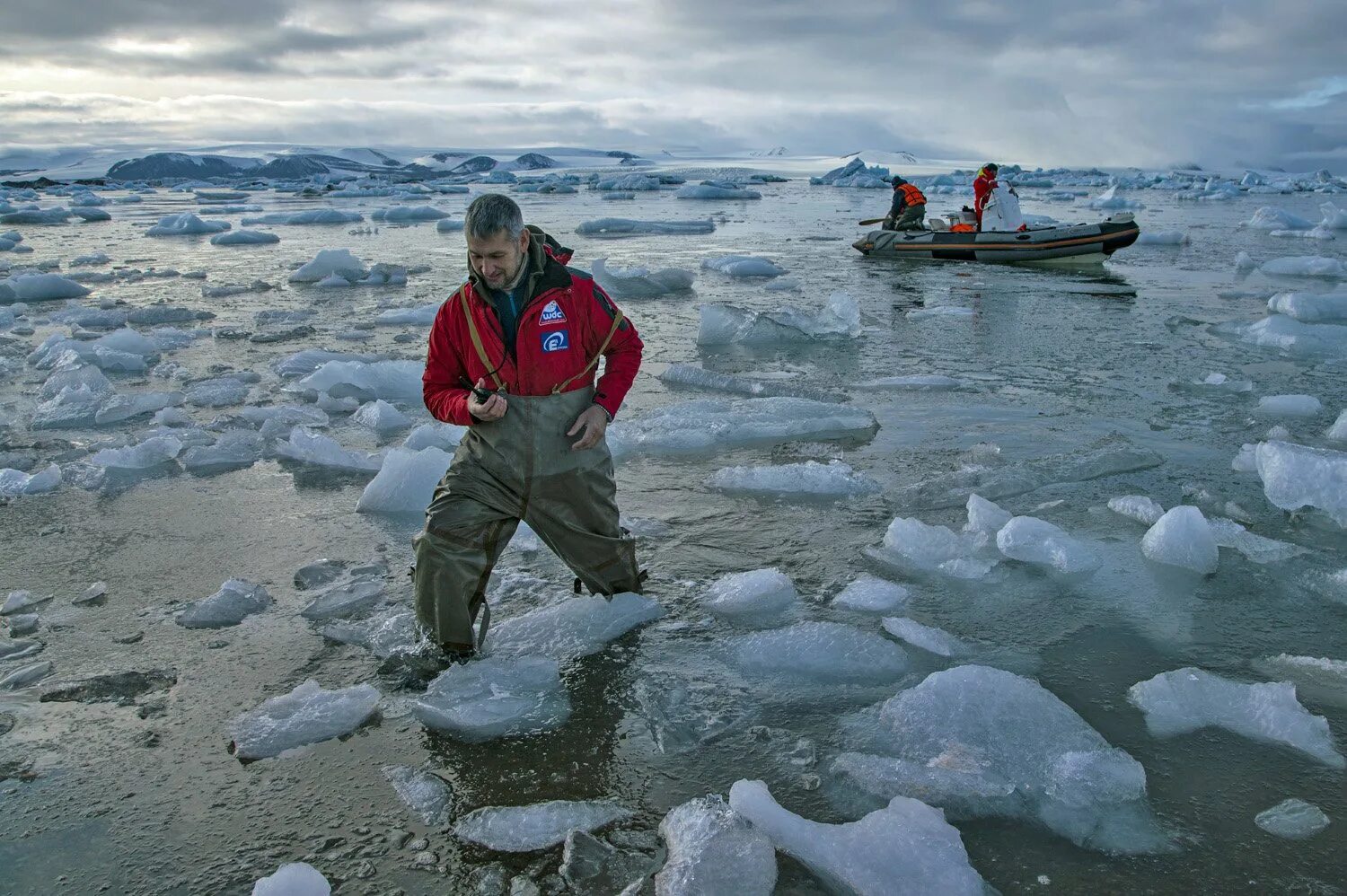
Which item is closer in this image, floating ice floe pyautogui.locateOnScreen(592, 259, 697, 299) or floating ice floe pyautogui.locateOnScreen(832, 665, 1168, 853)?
floating ice floe pyautogui.locateOnScreen(832, 665, 1168, 853)

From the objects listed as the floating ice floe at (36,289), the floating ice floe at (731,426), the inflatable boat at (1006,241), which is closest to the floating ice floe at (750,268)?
the inflatable boat at (1006,241)

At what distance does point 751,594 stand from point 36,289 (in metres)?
11.0

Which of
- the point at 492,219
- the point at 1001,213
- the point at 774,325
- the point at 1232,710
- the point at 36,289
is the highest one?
the point at 1001,213

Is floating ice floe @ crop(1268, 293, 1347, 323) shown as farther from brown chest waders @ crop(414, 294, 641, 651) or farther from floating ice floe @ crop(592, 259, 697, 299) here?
brown chest waders @ crop(414, 294, 641, 651)

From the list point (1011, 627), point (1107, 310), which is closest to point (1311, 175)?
point (1107, 310)

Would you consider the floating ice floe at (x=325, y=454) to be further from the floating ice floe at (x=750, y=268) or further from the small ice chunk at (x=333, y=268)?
the floating ice floe at (x=750, y=268)

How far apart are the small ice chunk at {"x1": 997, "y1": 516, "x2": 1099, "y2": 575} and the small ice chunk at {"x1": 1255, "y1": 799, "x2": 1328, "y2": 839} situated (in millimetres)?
1282

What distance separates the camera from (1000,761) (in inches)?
92.3

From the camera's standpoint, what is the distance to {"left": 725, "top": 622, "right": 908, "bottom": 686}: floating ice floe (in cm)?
277

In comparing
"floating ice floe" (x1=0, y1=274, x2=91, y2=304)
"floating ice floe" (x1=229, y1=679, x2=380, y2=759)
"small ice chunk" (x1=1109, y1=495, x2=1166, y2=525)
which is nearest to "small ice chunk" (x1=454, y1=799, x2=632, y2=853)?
"floating ice floe" (x1=229, y1=679, x2=380, y2=759)

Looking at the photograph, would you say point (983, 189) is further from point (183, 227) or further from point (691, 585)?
point (183, 227)

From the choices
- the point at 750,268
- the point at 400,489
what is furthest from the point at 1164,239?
the point at 400,489

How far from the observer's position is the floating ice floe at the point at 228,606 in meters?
3.10

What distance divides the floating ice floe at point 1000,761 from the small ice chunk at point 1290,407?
12.3ft
